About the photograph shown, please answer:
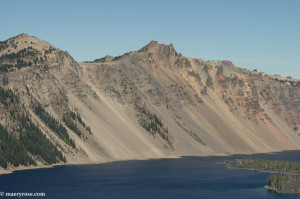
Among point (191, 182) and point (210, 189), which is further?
point (191, 182)

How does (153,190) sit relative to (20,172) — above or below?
below

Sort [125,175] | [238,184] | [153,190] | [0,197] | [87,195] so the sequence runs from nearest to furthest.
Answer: [0,197]
[87,195]
[153,190]
[238,184]
[125,175]

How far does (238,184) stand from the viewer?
179500 millimetres

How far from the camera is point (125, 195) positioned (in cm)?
15175

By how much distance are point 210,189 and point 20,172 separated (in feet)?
220

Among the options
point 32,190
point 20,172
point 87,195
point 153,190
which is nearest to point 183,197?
point 153,190

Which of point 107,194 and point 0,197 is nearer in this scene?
point 0,197

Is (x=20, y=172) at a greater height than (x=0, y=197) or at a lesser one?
greater

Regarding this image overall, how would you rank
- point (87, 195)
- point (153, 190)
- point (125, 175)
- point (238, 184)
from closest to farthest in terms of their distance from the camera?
point (87, 195)
point (153, 190)
point (238, 184)
point (125, 175)

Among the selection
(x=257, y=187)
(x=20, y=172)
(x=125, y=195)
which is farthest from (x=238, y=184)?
(x=20, y=172)

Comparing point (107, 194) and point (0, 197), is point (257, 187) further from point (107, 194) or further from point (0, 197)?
point (0, 197)

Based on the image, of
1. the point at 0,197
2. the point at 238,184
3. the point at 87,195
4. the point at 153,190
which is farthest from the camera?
the point at 238,184

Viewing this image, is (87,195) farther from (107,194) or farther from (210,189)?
(210,189)

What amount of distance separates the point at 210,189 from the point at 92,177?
42.2m
